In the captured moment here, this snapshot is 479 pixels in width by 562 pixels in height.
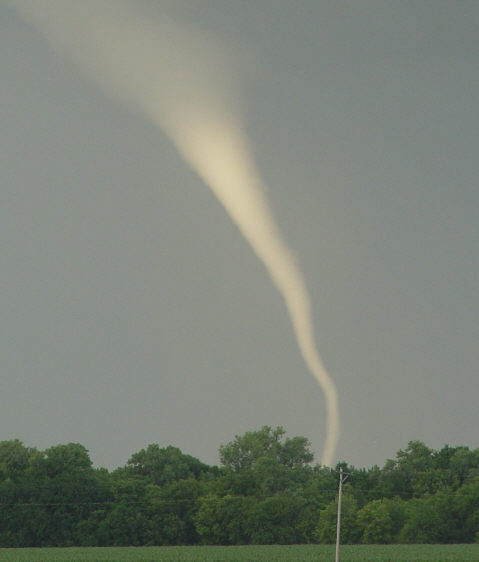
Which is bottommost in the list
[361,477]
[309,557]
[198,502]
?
[309,557]

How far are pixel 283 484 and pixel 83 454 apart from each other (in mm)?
39043

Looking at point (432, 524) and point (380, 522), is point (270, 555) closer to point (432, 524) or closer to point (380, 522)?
point (380, 522)

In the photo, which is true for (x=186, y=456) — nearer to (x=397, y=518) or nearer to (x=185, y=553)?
(x=397, y=518)

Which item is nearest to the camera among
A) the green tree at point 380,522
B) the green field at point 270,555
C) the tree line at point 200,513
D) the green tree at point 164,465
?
the green field at point 270,555

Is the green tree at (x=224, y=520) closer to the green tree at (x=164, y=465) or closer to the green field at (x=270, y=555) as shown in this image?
the green field at (x=270, y=555)

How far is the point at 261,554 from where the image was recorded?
9525cm

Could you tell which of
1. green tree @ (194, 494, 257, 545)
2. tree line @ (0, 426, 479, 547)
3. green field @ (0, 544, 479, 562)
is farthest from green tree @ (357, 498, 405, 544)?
green field @ (0, 544, 479, 562)

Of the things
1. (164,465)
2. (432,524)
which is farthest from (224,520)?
(164,465)

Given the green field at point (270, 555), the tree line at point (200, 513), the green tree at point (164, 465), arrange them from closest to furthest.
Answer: the green field at point (270, 555) < the tree line at point (200, 513) < the green tree at point (164, 465)

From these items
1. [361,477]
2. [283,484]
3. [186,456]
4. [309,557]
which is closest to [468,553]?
[309,557]

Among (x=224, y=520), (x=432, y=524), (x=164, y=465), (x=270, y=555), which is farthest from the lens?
(x=164, y=465)

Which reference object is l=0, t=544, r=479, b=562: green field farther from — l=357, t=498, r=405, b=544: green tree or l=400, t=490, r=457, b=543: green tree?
l=357, t=498, r=405, b=544: green tree

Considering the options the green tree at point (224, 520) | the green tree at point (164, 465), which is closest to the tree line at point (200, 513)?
the green tree at point (224, 520)

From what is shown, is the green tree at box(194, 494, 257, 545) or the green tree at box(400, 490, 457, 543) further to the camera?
the green tree at box(400, 490, 457, 543)
